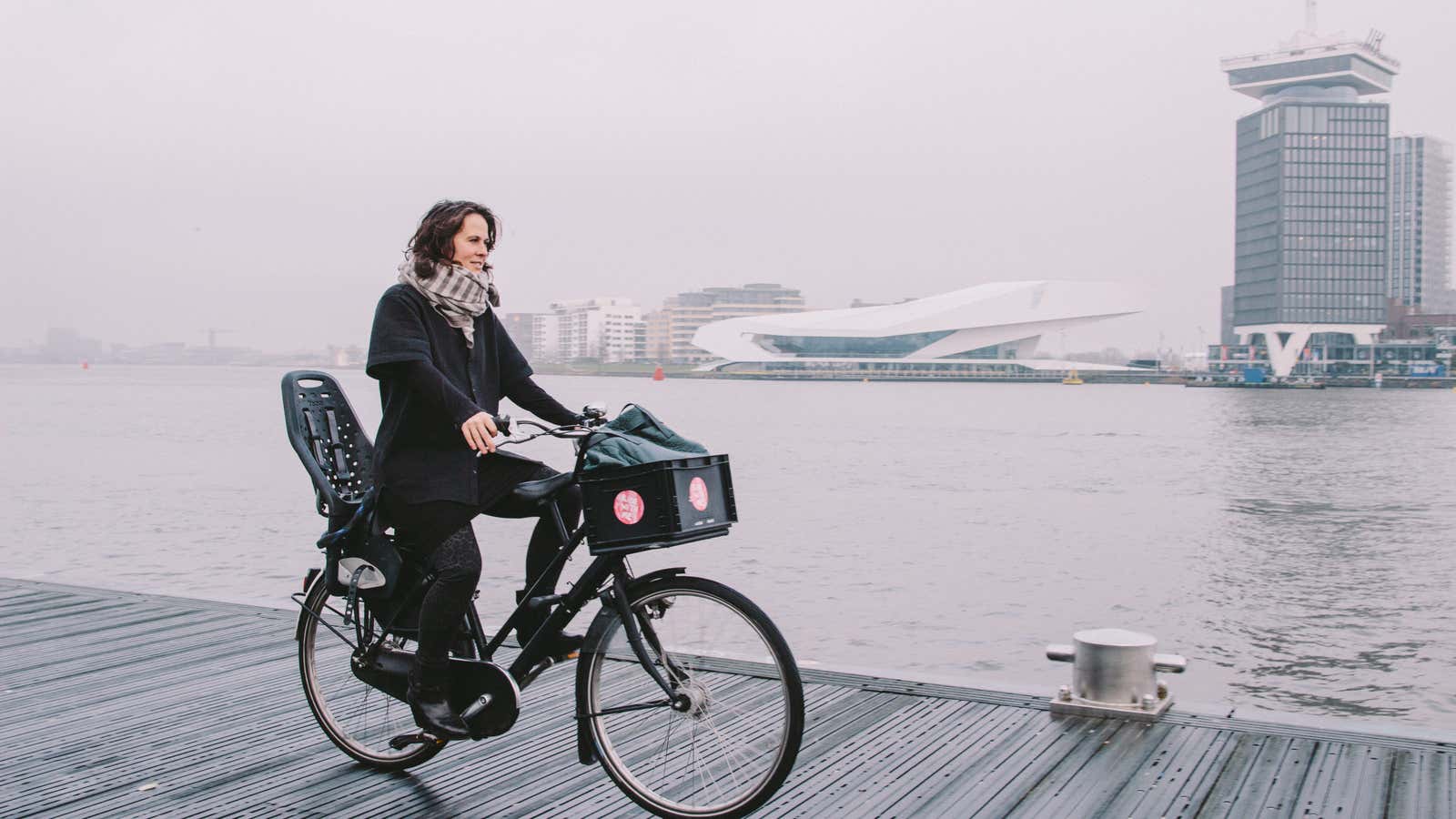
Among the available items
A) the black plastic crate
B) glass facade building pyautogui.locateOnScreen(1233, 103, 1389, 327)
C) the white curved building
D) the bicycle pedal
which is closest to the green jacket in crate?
the black plastic crate

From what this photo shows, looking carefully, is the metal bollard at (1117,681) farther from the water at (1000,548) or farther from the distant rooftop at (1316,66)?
the distant rooftop at (1316,66)

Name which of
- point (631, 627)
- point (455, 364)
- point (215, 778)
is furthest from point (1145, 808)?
point (215, 778)

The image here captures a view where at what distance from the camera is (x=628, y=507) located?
2930 millimetres

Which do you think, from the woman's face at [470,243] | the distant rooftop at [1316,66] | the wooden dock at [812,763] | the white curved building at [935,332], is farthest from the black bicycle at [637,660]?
the distant rooftop at [1316,66]

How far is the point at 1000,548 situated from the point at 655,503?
14.0 metres

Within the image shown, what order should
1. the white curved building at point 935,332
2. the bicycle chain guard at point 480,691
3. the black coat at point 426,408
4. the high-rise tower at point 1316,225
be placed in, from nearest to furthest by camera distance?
the black coat at point 426,408, the bicycle chain guard at point 480,691, the white curved building at point 935,332, the high-rise tower at point 1316,225

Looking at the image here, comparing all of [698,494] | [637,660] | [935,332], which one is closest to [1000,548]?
[637,660]

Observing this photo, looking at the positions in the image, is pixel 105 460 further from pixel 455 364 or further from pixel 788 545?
pixel 455 364

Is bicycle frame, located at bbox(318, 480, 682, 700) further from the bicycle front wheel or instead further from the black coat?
the black coat

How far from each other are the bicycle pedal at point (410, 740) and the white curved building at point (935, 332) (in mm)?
129277

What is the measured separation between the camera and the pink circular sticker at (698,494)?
2918 millimetres

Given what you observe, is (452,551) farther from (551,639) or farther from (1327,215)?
(1327,215)

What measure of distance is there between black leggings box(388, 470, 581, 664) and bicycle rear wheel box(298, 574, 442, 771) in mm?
568

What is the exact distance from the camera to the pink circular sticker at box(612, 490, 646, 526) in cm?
292
